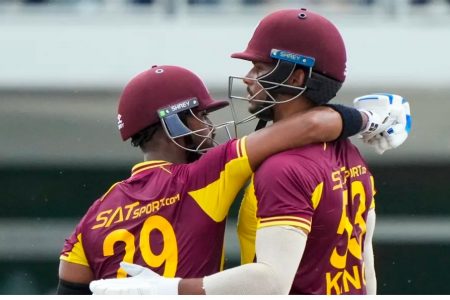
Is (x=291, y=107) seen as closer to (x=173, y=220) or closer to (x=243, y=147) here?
(x=243, y=147)

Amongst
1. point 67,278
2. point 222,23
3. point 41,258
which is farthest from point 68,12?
point 67,278

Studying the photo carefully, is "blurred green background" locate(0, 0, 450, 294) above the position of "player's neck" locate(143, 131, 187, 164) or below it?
below

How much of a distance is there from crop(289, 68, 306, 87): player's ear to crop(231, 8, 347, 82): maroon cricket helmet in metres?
0.04

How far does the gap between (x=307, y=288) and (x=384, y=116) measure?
629mm

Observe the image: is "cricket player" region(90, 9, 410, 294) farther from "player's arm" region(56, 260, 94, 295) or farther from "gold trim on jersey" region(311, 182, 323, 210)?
"player's arm" region(56, 260, 94, 295)

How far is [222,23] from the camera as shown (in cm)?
803

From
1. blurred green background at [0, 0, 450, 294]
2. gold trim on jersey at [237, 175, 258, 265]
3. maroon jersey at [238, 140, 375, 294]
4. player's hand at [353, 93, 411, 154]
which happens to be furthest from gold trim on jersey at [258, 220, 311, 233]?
blurred green background at [0, 0, 450, 294]

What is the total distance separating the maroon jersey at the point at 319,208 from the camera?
2.90 m

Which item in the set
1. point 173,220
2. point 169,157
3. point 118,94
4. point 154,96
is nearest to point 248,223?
point 173,220

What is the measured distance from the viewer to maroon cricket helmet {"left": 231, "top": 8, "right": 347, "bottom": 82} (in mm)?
3078

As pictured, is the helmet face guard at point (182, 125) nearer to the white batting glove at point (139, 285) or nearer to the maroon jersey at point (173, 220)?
the maroon jersey at point (173, 220)

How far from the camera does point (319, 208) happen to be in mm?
2977

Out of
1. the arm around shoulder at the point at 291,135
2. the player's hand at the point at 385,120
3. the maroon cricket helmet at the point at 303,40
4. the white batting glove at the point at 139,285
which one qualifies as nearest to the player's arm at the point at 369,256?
the player's hand at the point at 385,120

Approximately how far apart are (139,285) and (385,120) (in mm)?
965
